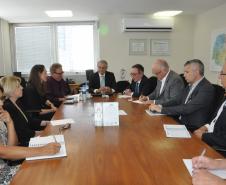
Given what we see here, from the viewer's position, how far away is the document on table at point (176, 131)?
75.8 inches

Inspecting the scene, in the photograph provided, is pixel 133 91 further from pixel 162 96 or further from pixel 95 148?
pixel 95 148

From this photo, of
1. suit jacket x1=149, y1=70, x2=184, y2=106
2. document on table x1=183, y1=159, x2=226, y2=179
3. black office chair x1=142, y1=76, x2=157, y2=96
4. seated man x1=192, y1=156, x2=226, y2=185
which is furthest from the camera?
black office chair x1=142, y1=76, x2=157, y2=96

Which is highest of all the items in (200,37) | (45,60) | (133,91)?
(200,37)

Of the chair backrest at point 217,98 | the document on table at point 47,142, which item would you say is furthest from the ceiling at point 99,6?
the document on table at point 47,142

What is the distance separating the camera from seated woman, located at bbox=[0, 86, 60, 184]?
4.95 feet

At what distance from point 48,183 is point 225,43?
4.59m

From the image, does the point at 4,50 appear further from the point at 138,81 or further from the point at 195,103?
the point at 195,103

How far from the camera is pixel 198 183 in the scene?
1140 mm

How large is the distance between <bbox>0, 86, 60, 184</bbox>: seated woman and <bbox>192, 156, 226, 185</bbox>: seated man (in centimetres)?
80

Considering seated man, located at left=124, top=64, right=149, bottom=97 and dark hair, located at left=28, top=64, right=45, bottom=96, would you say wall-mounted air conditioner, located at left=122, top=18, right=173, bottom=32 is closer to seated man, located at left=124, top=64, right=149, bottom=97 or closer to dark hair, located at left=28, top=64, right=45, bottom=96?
seated man, located at left=124, top=64, right=149, bottom=97

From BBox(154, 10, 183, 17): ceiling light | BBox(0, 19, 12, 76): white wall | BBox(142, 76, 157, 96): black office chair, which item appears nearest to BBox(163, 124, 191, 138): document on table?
BBox(142, 76, 157, 96): black office chair

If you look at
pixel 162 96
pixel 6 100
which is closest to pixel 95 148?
pixel 6 100

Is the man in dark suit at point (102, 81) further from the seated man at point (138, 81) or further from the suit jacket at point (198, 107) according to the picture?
the suit jacket at point (198, 107)

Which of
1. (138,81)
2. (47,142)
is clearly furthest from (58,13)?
(47,142)
